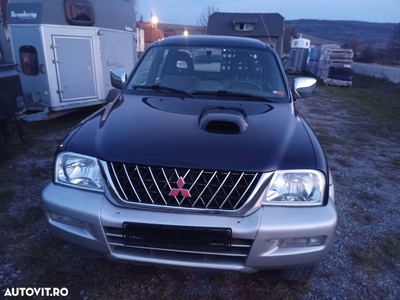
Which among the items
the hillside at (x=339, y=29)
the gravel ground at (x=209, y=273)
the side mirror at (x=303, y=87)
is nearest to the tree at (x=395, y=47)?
the gravel ground at (x=209, y=273)

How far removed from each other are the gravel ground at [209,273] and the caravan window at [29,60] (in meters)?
2.76

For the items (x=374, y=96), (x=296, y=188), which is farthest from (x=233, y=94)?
(x=374, y=96)

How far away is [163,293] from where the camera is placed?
2359 millimetres

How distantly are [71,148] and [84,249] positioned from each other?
70 cm

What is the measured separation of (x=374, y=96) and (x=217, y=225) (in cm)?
1399

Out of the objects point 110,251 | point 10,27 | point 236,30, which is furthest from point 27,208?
point 236,30

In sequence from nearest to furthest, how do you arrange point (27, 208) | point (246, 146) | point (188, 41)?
point (246, 146) < point (27, 208) < point (188, 41)

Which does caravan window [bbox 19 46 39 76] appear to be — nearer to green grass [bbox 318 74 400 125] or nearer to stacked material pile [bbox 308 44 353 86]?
green grass [bbox 318 74 400 125]

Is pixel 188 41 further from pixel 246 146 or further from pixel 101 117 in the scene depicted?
pixel 246 146

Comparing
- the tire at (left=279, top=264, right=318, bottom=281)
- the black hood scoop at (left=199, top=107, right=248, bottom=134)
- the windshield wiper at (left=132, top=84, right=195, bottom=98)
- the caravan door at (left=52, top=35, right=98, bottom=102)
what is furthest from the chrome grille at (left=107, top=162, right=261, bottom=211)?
the caravan door at (left=52, top=35, right=98, bottom=102)

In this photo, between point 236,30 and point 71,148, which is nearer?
point 71,148

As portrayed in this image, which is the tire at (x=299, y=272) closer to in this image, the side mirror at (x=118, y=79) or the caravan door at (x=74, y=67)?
the side mirror at (x=118, y=79)

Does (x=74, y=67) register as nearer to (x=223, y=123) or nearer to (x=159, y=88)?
(x=159, y=88)

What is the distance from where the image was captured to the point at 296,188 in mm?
2039
